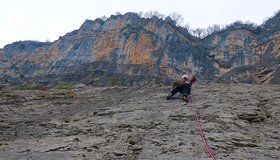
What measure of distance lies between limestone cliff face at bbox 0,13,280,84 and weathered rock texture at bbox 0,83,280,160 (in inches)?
1456

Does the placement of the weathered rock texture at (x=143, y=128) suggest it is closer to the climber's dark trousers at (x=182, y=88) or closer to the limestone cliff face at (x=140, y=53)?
the climber's dark trousers at (x=182, y=88)

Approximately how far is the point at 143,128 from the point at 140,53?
5370 cm

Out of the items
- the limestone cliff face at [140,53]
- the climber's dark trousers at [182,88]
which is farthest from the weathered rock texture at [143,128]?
the limestone cliff face at [140,53]

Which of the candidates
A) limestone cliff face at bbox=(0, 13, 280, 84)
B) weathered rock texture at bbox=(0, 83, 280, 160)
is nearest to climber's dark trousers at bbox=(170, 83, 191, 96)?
weathered rock texture at bbox=(0, 83, 280, 160)

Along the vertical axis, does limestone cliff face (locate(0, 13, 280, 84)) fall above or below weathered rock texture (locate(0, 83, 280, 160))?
above

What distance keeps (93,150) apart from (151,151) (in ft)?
3.94

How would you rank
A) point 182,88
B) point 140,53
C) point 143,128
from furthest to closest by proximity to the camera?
point 140,53
point 182,88
point 143,128

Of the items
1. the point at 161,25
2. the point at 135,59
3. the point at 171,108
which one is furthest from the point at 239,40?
the point at 171,108

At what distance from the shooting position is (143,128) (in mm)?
9875

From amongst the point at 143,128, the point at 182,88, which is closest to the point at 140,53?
the point at 182,88

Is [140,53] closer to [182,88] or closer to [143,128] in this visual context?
[182,88]

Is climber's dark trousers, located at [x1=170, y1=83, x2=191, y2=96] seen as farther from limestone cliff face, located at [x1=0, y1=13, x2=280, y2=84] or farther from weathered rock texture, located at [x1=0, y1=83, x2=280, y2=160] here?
limestone cliff face, located at [x1=0, y1=13, x2=280, y2=84]

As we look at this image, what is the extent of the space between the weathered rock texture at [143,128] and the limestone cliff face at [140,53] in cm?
3698

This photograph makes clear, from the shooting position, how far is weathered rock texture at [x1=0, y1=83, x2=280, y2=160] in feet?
25.8
